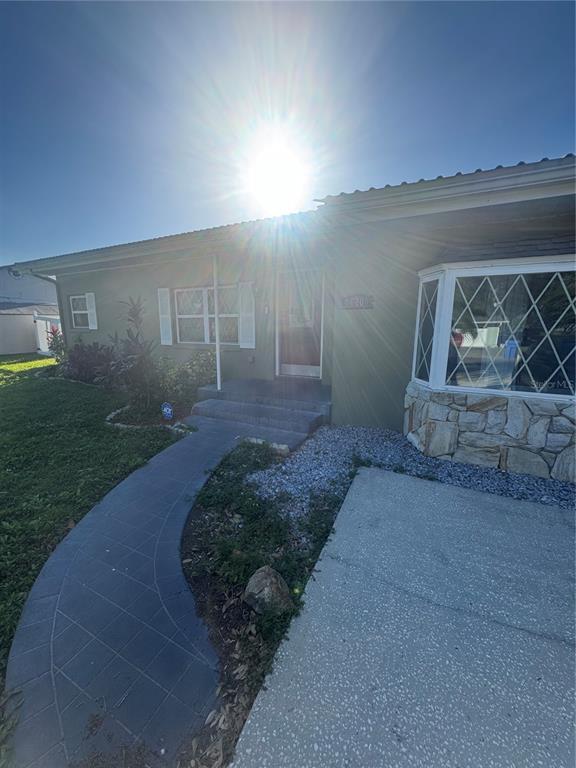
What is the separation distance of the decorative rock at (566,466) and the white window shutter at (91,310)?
10.7 m

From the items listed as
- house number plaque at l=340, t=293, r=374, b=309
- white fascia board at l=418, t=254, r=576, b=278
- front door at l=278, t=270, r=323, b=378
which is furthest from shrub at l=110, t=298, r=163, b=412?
white fascia board at l=418, t=254, r=576, b=278

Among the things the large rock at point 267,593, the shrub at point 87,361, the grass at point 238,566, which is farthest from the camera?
the shrub at point 87,361

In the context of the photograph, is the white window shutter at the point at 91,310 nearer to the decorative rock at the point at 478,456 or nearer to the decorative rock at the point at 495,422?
the decorative rock at the point at 478,456

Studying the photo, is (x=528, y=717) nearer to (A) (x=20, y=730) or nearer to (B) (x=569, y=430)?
(A) (x=20, y=730)

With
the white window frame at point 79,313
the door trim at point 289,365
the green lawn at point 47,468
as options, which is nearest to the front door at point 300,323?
the door trim at point 289,365

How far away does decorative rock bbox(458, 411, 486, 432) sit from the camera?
3686 millimetres

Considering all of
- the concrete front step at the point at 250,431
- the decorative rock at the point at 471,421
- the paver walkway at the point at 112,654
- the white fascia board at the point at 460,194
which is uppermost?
the white fascia board at the point at 460,194

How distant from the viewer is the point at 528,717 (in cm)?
138

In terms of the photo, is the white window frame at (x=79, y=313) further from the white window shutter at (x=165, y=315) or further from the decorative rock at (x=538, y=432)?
the decorative rock at (x=538, y=432)

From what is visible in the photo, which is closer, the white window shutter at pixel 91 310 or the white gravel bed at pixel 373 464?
the white gravel bed at pixel 373 464

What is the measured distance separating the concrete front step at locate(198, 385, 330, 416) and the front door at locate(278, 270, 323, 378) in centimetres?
138

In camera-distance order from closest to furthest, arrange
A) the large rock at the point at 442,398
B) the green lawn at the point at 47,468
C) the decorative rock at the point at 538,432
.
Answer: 1. the green lawn at the point at 47,468
2. the decorative rock at the point at 538,432
3. the large rock at the point at 442,398

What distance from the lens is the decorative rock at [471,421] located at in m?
3.69

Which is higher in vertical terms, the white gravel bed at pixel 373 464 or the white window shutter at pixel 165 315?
the white window shutter at pixel 165 315
